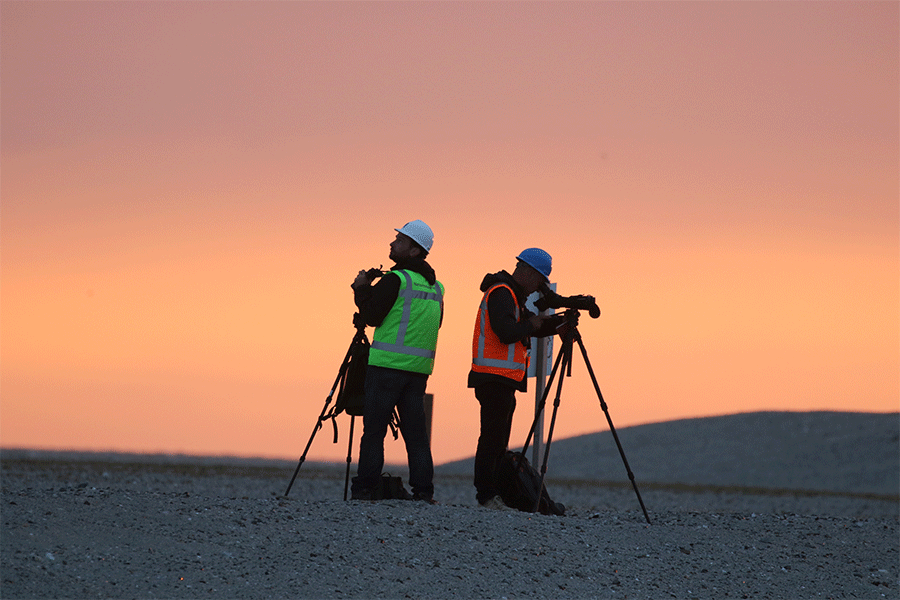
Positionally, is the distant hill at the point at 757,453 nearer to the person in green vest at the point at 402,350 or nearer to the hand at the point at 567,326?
the hand at the point at 567,326

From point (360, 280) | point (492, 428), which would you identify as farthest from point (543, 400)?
point (360, 280)

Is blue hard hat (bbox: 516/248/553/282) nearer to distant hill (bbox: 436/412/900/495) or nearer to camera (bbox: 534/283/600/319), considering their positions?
camera (bbox: 534/283/600/319)

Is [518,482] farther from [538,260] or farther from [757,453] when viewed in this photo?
[757,453]

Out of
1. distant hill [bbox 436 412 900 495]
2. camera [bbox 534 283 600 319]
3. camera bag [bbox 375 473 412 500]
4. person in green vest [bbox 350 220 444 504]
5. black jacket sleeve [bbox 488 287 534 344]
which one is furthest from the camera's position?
distant hill [bbox 436 412 900 495]

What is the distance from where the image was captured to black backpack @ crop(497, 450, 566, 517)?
1040 cm

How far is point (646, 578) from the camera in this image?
8.91m

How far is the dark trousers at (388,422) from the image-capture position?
1015 cm

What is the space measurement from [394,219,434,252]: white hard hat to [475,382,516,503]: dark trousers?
58.9 inches

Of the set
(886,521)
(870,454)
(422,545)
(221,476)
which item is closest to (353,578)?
(422,545)

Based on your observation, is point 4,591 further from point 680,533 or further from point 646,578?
point 680,533

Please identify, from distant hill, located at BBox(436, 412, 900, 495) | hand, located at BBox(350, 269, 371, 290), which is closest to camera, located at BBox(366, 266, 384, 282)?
hand, located at BBox(350, 269, 371, 290)

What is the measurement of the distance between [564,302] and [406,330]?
1681 mm

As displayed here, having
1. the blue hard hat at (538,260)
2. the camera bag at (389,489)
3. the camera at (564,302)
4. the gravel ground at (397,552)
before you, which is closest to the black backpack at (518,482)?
the gravel ground at (397,552)

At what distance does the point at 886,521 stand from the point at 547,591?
691 cm
